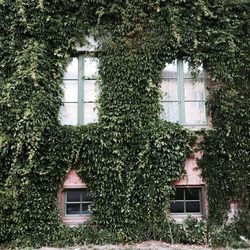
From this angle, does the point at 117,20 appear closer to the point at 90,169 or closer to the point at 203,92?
the point at 203,92

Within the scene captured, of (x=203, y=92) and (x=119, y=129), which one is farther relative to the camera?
(x=203, y=92)

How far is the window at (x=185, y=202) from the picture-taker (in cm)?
995

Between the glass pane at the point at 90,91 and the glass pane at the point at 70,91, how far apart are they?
0.78 feet

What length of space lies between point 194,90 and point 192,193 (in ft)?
8.17

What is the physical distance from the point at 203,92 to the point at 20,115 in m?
4.39

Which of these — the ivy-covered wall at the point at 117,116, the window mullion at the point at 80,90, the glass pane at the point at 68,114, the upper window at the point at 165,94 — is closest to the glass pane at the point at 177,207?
the ivy-covered wall at the point at 117,116

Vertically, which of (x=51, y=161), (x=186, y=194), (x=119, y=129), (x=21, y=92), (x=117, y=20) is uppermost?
(x=117, y=20)

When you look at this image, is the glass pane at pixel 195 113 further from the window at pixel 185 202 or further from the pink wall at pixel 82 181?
the window at pixel 185 202

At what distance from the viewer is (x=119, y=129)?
9688 millimetres

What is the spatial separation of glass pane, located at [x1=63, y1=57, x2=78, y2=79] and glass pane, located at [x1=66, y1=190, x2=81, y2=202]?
2740 mm

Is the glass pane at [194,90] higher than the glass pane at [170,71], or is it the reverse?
the glass pane at [170,71]

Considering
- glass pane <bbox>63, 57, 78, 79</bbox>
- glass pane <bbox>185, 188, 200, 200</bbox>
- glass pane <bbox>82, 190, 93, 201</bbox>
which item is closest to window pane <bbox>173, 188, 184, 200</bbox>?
glass pane <bbox>185, 188, 200, 200</bbox>

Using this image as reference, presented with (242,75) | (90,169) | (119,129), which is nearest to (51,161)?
(90,169)

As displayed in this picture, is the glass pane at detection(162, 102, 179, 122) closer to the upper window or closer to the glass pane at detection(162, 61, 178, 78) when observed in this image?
the upper window
